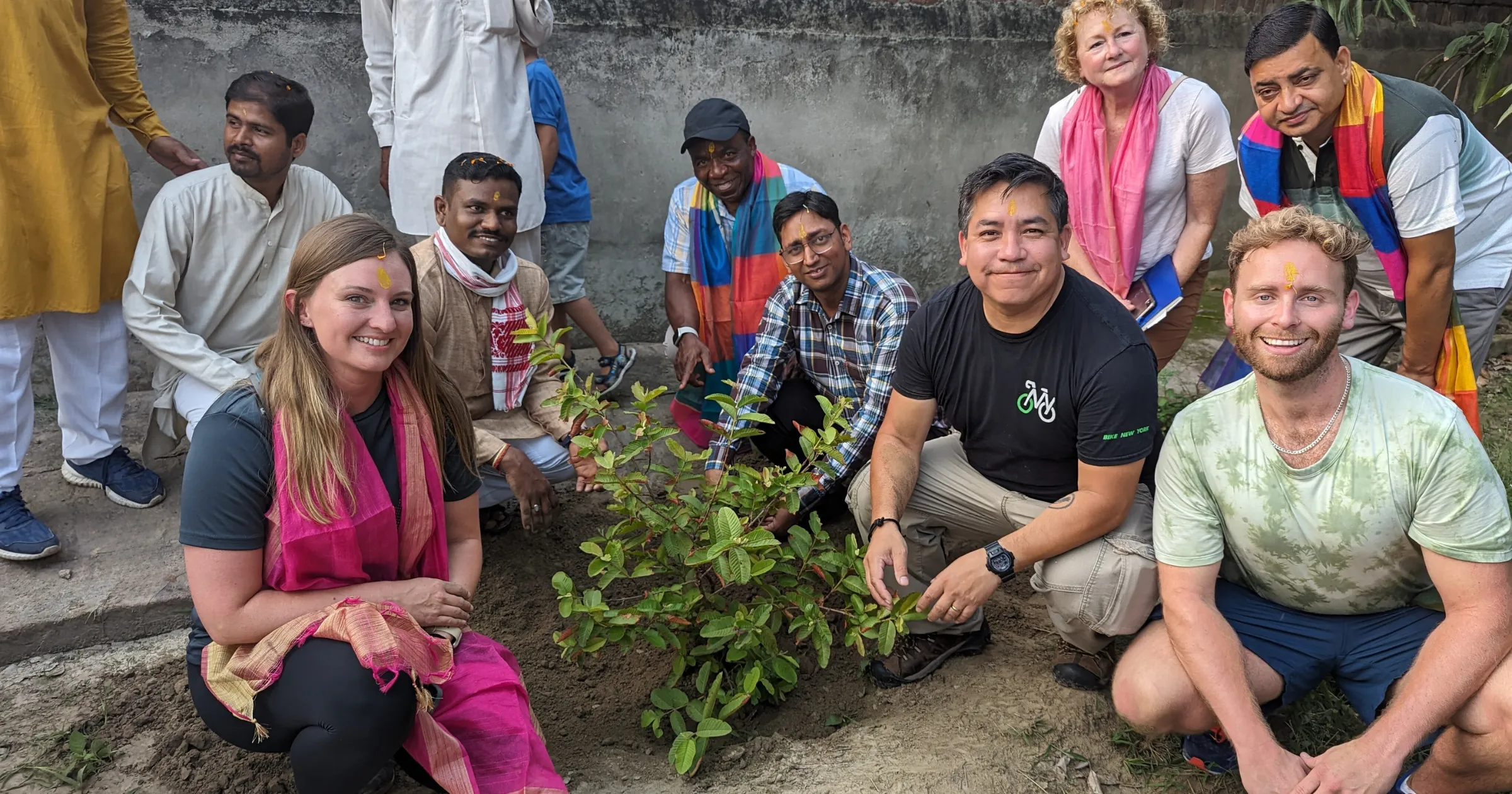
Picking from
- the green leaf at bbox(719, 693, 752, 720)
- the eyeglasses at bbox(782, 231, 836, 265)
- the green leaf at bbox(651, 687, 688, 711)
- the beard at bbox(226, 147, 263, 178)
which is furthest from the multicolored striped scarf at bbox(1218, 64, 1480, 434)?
the beard at bbox(226, 147, 263, 178)

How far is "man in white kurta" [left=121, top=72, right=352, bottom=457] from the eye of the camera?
321 centimetres

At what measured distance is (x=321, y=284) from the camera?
218 cm

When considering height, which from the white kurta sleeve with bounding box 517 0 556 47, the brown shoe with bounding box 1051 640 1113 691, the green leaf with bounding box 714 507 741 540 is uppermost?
Answer: the white kurta sleeve with bounding box 517 0 556 47

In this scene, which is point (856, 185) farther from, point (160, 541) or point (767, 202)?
point (160, 541)

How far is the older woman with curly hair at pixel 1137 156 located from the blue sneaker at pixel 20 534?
3302 millimetres

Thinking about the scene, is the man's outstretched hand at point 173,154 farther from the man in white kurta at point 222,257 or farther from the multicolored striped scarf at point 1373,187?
the multicolored striped scarf at point 1373,187

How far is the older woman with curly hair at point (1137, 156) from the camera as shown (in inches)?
130

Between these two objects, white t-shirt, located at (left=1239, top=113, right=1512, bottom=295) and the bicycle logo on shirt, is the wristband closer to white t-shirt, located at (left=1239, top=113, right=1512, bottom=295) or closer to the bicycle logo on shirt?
the bicycle logo on shirt

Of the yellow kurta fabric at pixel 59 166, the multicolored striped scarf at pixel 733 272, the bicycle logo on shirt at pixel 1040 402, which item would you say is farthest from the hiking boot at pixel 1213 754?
the yellow kurta fabric at pixel 59 166

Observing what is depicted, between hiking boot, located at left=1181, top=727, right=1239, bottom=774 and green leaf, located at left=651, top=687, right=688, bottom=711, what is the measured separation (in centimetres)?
124

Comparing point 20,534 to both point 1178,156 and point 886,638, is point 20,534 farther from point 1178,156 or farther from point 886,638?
point 1178,156

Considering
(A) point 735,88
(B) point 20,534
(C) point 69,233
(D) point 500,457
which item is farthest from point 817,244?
(B) point 20,534

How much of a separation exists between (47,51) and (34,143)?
0.28m

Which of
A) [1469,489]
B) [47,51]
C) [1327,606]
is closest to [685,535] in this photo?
[1327,606]
